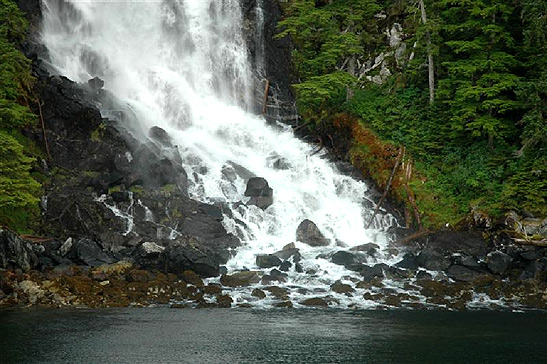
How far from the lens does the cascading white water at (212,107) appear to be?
30703 millimetres

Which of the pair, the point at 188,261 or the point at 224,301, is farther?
the point at 188,261

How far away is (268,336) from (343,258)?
34.5 ft

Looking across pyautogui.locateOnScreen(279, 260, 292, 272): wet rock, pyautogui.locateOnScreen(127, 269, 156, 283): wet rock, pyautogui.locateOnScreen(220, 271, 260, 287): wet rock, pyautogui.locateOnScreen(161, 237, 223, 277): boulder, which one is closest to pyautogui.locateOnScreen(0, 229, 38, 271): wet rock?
pyautogui.locateOnScreen(127, 269, 156, 283): wet rock

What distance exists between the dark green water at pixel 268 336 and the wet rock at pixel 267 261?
5.80 metres

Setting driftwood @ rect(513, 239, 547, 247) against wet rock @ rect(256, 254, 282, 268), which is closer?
driftwood @ rect(513, 239, 547, 247)

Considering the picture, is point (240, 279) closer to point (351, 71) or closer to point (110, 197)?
point (110, 197)

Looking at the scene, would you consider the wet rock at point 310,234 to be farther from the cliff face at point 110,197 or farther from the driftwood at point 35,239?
the driftwood at point 35,239

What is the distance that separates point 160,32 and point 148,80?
5.63 m

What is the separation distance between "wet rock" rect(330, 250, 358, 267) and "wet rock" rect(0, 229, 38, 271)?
12637 mm

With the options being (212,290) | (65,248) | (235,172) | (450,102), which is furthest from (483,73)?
(65,248)

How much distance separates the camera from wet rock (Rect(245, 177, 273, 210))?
1241 inches

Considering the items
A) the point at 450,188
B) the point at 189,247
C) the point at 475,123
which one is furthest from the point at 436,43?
the point at 189,247

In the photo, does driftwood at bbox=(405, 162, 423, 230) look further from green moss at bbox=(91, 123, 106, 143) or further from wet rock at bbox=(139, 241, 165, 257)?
green moss at bbox=(91, 123, 106, 143)

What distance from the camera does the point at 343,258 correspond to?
2639 centimetres
